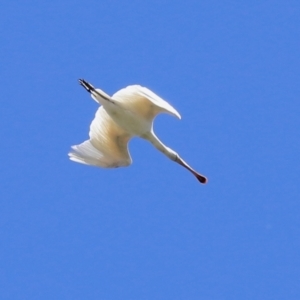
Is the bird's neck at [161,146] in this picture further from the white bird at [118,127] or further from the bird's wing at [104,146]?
the bird's wing at [104,146]

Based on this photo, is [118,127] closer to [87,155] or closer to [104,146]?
[104,146]

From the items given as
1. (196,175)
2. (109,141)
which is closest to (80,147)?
(109,141)

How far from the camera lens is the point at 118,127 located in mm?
21938

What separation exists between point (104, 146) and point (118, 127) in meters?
0.54

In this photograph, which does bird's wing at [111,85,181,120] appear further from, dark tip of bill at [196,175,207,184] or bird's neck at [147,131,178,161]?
dark tip of bill at [196,175,207,184]

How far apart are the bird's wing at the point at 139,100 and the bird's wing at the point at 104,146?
0.96m

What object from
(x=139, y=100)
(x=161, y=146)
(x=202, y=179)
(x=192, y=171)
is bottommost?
(x=139, y=100)

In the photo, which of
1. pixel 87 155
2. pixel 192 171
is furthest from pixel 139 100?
pixel 192 171

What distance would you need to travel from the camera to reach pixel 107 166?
22219mm

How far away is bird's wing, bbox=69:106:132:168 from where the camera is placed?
22.0 meters

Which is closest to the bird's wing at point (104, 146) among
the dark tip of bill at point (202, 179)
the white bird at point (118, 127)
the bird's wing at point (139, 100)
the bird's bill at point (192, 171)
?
the white bird at point (118, 127)

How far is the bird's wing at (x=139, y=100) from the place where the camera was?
19814 millimetres

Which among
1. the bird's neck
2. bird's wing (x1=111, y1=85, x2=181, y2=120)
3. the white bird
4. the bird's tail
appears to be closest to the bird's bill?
the white bird

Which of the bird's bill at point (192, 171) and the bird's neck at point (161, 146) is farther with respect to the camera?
the bird's bill at point (192, 171)
